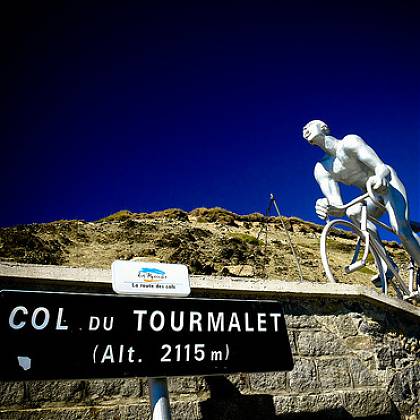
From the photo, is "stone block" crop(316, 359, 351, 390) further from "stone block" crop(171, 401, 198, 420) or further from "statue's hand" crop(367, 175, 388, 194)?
"statue's hand" crop(367, 175, 388, 194)

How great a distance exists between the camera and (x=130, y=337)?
5.82 ft

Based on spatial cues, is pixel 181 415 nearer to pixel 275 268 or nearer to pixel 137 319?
pixel 137 319

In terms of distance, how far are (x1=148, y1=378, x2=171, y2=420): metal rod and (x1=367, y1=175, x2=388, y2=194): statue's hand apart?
4.70 m

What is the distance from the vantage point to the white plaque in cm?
182

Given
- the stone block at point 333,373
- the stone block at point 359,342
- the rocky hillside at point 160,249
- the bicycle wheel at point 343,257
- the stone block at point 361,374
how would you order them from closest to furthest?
the stone block at point 333,373 < the stone block at point 361,374 < the stone block at point 359,342 < the bicycle wheel at point 343,257 < the rocky hillside at point 160,249

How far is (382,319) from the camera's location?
395 centimetres

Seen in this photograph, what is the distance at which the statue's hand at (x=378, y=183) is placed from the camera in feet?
18.5

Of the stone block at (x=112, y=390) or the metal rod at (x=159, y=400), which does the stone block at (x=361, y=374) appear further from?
the metal rod at (x=159, y=400)

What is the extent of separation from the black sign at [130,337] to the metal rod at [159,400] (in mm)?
53

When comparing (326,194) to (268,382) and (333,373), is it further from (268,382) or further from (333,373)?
(268,382)

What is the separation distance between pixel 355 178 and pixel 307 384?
11.6ft

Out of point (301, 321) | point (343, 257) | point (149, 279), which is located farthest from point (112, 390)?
point (343, 257)

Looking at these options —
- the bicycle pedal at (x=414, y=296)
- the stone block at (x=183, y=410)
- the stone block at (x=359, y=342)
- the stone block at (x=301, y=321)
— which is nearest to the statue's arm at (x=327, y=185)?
the bicycle pedal at (x=414, y=296)

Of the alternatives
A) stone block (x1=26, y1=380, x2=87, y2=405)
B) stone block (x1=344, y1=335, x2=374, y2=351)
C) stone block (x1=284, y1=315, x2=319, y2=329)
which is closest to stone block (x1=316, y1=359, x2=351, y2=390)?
stone block (x1=344, y1=335, x2=374, y2=351)
